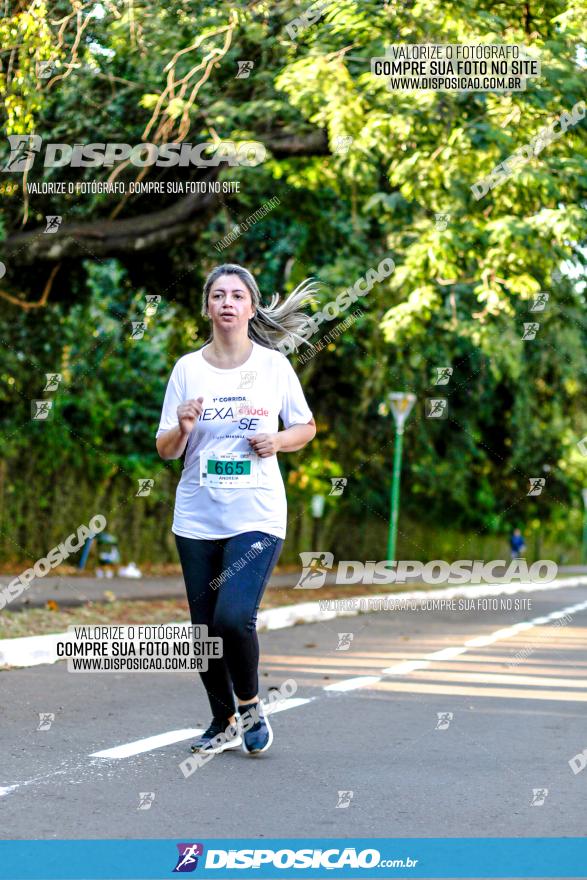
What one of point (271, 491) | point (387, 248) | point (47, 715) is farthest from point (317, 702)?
point (387, 248)

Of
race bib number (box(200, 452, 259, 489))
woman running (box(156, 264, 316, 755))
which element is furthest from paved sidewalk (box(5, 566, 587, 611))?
race bib number (box(200, 452, 259, 489))

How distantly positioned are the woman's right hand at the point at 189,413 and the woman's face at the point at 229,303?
1.39 ft

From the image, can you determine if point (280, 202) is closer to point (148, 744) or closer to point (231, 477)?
point (148, 744)

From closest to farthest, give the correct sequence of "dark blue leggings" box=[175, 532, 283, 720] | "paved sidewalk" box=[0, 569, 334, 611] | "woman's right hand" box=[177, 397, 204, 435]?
"woman's right hand" box=[177, 397, 204, 435] → "dark blue leggings" box=[175, 532, 283, 720] → "paved sidewalk" box=[0, 569, 334, 611]

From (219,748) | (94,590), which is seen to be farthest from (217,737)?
Result: (94,590)

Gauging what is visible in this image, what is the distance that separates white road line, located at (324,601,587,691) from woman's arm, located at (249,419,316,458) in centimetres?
324

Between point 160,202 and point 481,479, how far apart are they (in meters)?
18.7

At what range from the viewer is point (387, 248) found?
18.4 metres

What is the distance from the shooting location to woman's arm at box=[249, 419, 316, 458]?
597 cm

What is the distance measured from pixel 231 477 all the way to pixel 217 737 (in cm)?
119

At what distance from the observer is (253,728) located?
6.34 m

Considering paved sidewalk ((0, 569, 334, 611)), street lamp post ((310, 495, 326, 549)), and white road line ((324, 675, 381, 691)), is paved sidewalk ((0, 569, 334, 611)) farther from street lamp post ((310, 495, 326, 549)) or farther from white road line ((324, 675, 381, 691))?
street lamp post ((310, 495, 326, 549))

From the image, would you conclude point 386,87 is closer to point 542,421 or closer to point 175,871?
point 175,871

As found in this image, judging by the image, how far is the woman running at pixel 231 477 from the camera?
607cm
